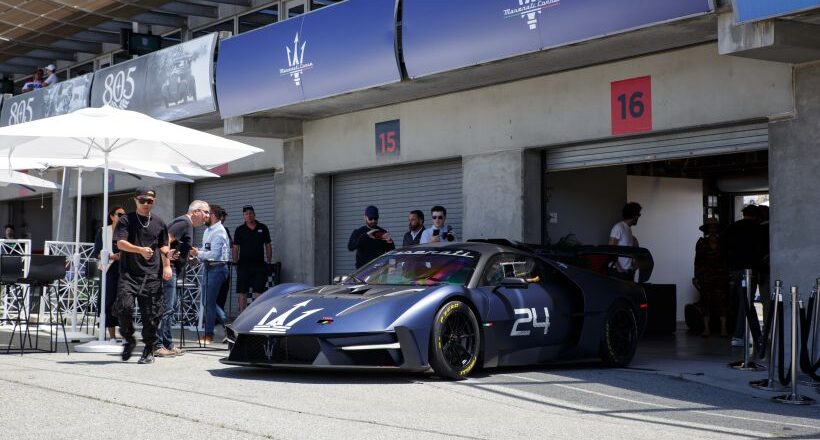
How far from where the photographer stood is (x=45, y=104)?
23594 mm

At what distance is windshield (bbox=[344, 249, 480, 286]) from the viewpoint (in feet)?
32.9

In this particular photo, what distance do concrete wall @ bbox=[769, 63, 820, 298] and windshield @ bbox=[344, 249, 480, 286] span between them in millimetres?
3478

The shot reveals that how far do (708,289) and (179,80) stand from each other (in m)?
Result: 9.56

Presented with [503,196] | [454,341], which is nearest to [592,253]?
[454,341]

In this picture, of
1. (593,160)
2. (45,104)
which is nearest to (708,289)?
(593,160)

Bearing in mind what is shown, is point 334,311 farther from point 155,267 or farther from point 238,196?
point 238,196

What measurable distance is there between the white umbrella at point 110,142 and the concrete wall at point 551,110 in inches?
148

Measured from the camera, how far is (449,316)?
30.3 ft

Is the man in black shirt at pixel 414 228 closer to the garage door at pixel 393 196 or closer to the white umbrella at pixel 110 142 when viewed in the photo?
the garage door at pixel 393 196

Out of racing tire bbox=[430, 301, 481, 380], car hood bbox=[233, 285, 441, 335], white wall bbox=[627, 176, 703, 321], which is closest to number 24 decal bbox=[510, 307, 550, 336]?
racing tire bbox=[430, 301, 481, 380]

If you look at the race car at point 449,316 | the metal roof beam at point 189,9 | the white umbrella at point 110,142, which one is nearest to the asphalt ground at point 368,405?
the race car at point 449,316

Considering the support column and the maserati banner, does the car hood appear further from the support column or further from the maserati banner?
the maserati banner

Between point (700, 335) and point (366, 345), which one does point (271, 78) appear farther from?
point (366, 345)

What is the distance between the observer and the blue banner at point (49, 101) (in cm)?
2222
